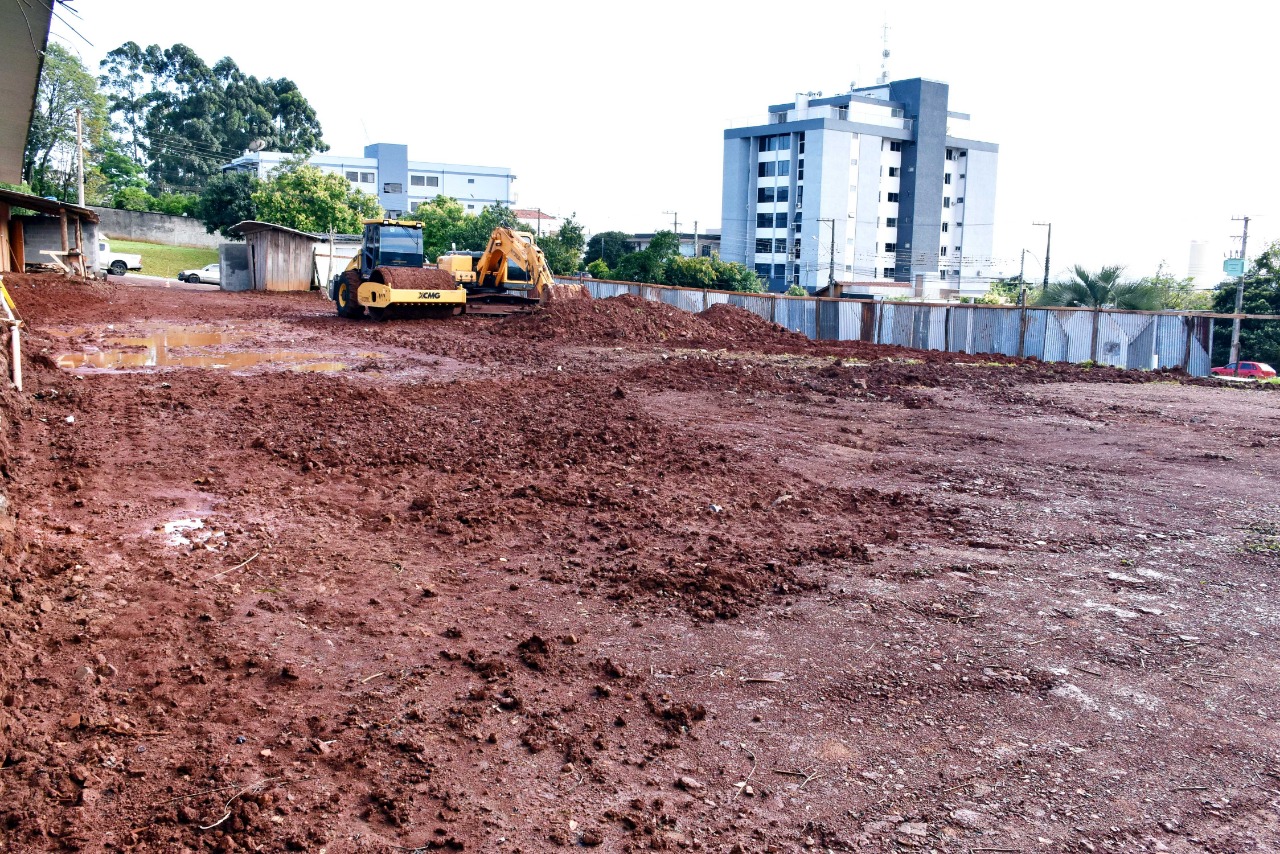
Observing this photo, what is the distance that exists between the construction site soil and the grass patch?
1811 inches

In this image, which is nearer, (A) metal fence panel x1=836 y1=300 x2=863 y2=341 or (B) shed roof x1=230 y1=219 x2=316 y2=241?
(A) metal fence panel x1=836 y1=300 x2=863 y2=341

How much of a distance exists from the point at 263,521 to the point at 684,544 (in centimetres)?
338

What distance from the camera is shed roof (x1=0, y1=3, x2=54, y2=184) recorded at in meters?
6.25

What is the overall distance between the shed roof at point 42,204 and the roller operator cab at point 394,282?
1037cm

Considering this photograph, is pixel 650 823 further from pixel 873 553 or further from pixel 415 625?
pixel 873 553

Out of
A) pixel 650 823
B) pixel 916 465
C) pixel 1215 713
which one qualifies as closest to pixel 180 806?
pixel 650 823

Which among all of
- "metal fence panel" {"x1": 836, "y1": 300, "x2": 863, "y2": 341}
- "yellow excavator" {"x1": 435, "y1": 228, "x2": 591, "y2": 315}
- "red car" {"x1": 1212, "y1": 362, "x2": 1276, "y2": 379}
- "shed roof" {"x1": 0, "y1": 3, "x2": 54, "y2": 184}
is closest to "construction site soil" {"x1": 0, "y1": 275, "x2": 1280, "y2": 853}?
"shed roof" {"x1": 0, "y1": 3, "x2": 54, "y2": 184}

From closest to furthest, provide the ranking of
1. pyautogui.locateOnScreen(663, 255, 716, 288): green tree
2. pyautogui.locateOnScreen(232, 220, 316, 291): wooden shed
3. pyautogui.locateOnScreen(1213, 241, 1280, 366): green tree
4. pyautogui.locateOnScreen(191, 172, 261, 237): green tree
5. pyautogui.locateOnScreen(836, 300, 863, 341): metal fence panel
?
pyautogui.locateOnScreen(836, 300, 863, 341): metal fence panel, pyautogui.locateOnScreen(1213, 241, 1280, 366): green tree, pyautogui.locateOnScreen(232, 220, 316, 291): wooden shed, pyautogui.locateOnScreen(663, 255, 716, 288): green tree, pyautogui.locateOnScreen(191, 172, 261, 237): green tree

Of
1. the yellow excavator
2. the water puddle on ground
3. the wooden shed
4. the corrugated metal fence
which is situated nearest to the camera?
the water puddle on ground

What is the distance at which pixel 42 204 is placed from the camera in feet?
102

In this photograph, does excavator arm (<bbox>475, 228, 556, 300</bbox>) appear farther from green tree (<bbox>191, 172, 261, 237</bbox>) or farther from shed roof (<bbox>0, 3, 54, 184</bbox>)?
green tree (<bbox>191, 172, 261, 237</bbox>)

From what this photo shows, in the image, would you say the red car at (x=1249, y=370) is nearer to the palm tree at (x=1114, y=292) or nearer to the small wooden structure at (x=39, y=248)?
the palm tree at (x=1114, y=292)

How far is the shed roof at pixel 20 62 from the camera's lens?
6.25 meters

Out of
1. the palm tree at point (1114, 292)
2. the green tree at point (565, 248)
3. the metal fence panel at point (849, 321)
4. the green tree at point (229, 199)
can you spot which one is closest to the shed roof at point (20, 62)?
the metal fence panel at point (849, 321)
